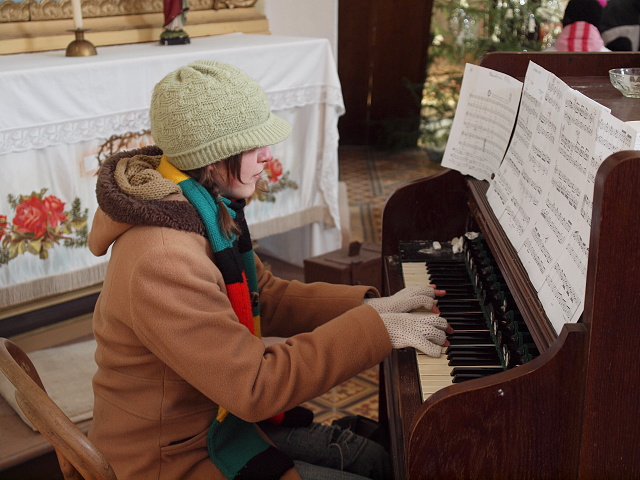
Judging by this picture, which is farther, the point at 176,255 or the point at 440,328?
the point at 440,328

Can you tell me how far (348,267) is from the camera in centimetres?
346

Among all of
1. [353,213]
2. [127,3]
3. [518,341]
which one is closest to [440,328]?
[518,341]

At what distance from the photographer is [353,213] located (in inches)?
229

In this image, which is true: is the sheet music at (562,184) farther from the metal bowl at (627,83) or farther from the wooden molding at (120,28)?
the wooden molding at (120,28)

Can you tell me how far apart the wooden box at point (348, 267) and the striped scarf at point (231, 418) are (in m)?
1.80

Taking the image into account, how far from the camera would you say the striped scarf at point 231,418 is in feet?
5.21

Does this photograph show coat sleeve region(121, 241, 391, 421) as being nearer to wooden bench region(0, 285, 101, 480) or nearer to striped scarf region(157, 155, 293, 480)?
striped scarf region(157, 155, 293, 480)

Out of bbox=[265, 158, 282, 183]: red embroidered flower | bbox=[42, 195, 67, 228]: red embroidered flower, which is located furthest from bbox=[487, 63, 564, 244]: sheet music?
bbox=[265, 158, 282, 183]: red embroidered flower

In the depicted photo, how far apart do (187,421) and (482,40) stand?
5.65 meters

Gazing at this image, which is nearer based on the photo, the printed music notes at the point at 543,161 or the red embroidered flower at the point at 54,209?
the printed music notes at the point at 543,161

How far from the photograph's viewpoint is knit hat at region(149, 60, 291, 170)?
1.53 metres

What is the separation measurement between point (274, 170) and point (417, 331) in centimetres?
226

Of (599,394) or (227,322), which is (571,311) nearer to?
(599,394)

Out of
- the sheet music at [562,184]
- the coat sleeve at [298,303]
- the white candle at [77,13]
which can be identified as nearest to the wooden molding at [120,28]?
the white candle at [77,13]
